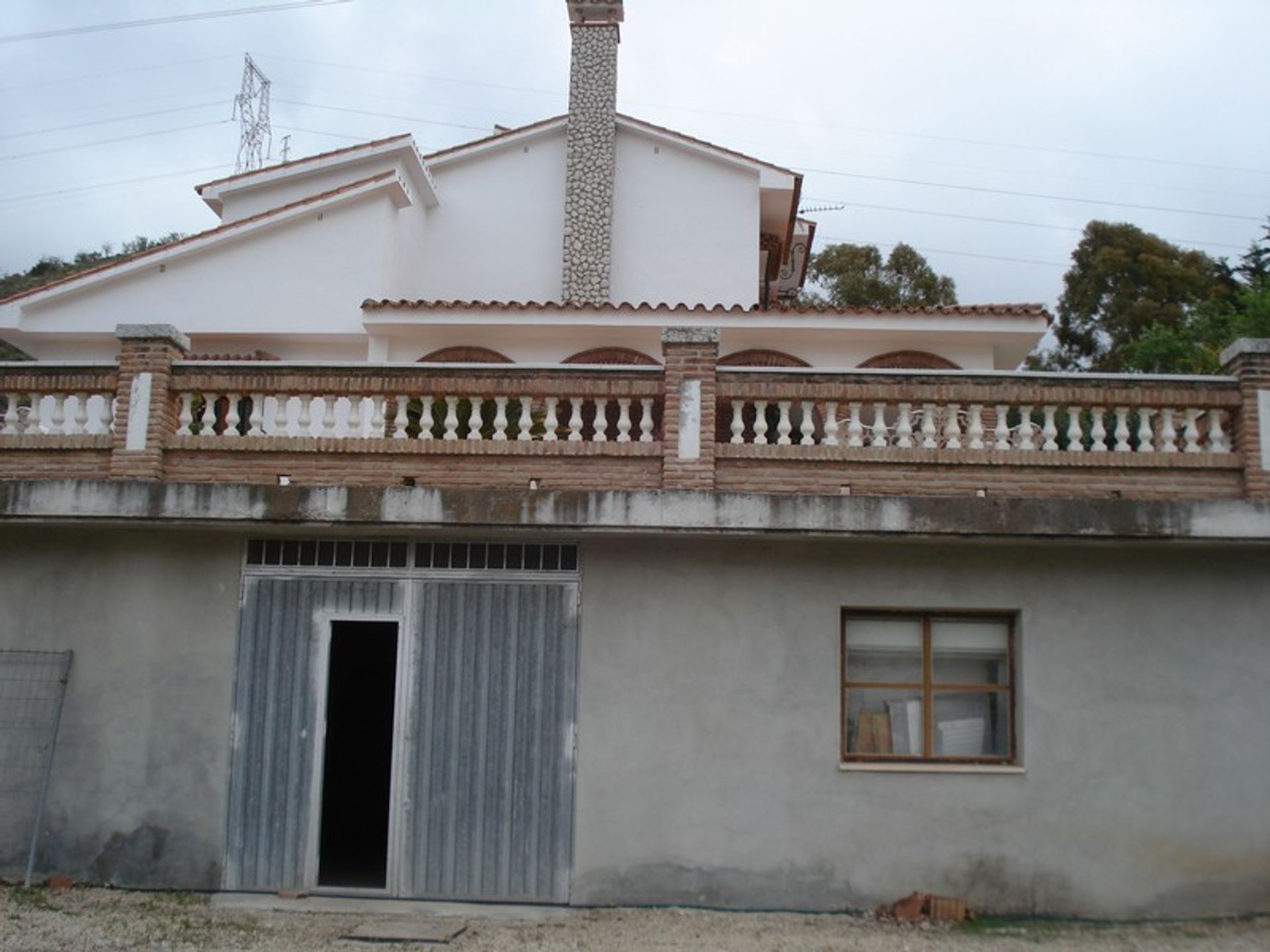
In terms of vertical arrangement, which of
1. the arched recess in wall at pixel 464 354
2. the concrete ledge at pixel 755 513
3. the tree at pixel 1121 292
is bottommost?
the concrete ledge at pixel 755 513

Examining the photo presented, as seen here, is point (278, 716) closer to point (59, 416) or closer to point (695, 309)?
point (59, 416)

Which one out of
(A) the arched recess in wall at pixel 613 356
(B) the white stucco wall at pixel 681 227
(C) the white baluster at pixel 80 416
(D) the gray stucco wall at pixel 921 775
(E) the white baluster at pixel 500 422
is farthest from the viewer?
(B) the white stucco wall at pixel 681 227

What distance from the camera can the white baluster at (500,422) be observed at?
9469 mm

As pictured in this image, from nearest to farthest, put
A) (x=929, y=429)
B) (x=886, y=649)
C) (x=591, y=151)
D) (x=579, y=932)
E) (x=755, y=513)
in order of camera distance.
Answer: (x=579, y=932), (x=755, y=513), (x=929, y=429), (x=886, y=649), (x=591, y=151)

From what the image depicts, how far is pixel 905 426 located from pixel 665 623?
95.8 inches

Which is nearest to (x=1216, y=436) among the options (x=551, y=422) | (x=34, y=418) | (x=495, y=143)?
(x=551, y=422)

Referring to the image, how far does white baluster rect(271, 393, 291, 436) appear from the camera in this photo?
31.8 ft

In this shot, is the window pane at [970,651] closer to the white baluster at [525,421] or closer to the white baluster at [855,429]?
the white baluster at [855,429]

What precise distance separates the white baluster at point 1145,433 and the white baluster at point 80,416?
845 centimetres

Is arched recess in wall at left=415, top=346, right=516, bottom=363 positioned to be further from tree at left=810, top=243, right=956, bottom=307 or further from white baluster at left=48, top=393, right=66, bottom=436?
tree at left=810, top=243, right=956, bottom=307

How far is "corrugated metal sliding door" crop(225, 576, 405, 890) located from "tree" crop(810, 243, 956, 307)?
29.1 meters

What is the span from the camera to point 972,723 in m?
9.58

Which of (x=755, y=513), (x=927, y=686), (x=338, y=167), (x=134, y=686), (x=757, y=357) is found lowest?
(x=134, y=686)

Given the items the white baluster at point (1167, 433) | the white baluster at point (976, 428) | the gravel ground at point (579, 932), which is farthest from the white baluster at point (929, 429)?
the gravel ground at point (579, 932)
